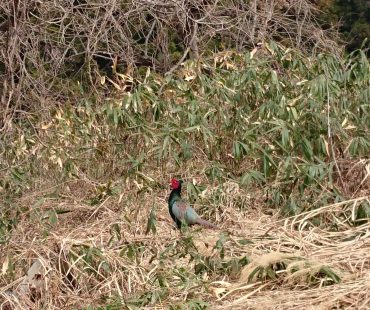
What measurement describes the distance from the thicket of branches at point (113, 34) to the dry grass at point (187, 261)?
1924 millimetres

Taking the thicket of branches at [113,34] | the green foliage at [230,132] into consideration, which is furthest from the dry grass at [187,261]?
the thicket of branches at [113,34]

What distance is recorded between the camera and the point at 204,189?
5.19m

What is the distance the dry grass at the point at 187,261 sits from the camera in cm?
381

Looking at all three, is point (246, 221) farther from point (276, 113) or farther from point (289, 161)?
point (276, 113)

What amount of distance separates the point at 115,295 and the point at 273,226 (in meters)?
1.04

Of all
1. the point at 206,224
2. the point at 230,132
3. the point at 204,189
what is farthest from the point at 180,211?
the point at 230,132

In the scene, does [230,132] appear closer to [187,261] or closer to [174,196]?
[174,196]

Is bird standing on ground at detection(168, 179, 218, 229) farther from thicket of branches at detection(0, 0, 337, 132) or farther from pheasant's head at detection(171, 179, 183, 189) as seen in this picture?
thicket of branches at detection(0, 0, 337, 132)

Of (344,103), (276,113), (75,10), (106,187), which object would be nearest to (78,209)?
(106,187)

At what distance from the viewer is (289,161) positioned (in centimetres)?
511

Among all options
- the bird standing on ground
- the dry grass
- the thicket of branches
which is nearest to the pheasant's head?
the bird standing on ground

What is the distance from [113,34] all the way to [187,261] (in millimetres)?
3740

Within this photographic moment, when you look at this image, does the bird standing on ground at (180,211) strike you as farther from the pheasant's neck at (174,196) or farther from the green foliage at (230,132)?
the green foliage at (230,132)

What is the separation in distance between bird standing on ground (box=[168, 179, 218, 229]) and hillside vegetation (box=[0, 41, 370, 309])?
0.30ft
